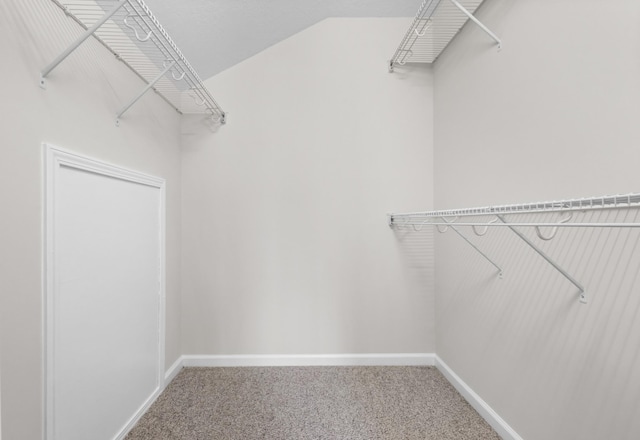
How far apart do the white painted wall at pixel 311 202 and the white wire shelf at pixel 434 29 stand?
4.7 inches

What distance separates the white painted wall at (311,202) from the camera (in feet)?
6.61

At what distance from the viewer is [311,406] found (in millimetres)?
1591

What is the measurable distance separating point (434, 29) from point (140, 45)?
1675 mm

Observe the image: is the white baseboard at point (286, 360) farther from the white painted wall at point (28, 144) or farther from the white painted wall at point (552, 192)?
the white painted wall at point (28, 144)

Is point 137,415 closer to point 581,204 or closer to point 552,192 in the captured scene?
point 581,204

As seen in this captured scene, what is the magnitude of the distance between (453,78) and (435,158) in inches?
20.7

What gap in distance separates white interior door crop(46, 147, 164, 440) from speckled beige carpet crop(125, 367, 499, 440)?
0.25 meters

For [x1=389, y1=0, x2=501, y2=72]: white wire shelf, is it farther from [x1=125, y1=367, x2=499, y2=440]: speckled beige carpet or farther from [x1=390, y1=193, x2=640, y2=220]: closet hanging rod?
[x1=125, y1=367, x2=499, y2=440]: speckled beige carpet

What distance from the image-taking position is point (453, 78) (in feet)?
5.71

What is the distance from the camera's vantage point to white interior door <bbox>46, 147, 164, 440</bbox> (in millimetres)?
1012

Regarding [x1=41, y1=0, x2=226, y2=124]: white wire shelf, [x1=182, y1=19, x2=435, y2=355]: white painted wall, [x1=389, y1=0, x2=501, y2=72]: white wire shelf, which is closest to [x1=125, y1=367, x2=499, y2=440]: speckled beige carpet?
[x1=182, y1=19, x2=435, y2=355]: white painted wall

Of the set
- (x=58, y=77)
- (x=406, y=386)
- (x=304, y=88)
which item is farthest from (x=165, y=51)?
(x=406, y=386)

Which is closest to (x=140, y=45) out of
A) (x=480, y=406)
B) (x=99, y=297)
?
(x=99, y=297)

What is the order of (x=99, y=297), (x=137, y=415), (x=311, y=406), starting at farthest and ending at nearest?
1. (x=311, y=406)
2. (x=137, y=415)
3. (x=99, y=297)
